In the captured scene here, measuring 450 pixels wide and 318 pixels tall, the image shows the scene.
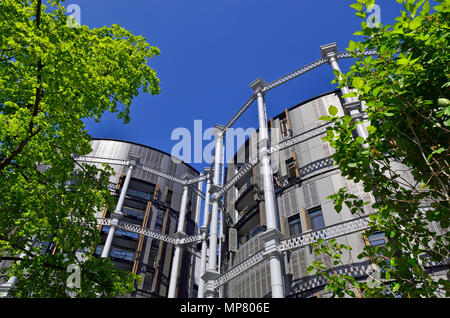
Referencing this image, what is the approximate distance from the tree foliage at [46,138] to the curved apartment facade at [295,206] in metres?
10.7

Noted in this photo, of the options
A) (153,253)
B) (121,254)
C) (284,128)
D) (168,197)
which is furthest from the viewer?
(168,197)

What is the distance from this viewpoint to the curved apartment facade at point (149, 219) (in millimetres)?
28906

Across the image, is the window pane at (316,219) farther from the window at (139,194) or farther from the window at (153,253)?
the window at (139,194)

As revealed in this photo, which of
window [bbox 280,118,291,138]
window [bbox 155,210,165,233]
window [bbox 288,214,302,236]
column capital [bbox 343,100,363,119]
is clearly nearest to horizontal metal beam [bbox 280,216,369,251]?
window [bbox 288,214,302,236]

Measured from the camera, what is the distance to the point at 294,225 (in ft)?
61.3

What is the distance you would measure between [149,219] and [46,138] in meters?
25.4

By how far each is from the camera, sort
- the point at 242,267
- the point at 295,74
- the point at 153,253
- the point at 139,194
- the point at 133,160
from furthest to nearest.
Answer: the point at 139,194 → the point at 153,253 → the point at 133,160 → the point at 295,74 → the point at 242,267

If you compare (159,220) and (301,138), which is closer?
(301,138)

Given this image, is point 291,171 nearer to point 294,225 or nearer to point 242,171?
point 242,171

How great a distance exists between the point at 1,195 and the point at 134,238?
2449cm

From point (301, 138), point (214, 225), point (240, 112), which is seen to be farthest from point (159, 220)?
point (301, 138)

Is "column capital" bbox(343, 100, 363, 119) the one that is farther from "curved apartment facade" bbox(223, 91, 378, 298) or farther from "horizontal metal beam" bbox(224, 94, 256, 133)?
"horizontal metal beam" bbox(224, 94, 256, 133)

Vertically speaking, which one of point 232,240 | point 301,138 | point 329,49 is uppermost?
point 329,49
